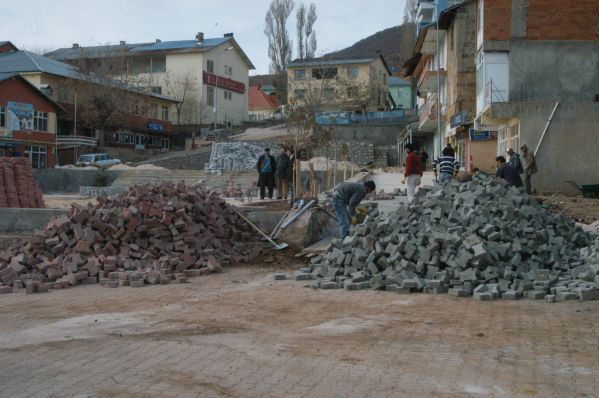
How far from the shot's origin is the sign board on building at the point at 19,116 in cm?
4291

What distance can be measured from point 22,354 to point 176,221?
626 centimetres

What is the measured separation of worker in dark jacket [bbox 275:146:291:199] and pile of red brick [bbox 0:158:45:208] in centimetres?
673

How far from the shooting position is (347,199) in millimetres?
12227

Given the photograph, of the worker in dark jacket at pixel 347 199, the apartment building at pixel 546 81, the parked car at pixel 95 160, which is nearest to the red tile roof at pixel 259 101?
the parked car at pixel 95 160

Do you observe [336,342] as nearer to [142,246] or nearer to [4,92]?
[142,246]

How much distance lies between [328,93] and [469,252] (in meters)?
53.7

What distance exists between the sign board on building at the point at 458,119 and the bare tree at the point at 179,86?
3308 cm

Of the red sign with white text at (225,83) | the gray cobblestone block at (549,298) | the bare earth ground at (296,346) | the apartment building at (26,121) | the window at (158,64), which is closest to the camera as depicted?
the bare earth ground at (296,346)

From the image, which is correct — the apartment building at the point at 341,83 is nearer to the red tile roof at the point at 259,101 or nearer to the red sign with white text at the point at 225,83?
the red sign with white text at the point at 225,83

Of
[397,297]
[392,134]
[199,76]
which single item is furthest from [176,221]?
[199,76]

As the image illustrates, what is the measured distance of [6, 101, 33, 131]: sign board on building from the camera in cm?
4291

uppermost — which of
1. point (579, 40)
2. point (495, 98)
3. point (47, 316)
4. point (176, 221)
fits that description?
point (579, 40)

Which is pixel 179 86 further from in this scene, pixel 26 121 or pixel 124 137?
pixel 26 121

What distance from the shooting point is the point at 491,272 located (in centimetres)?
930
